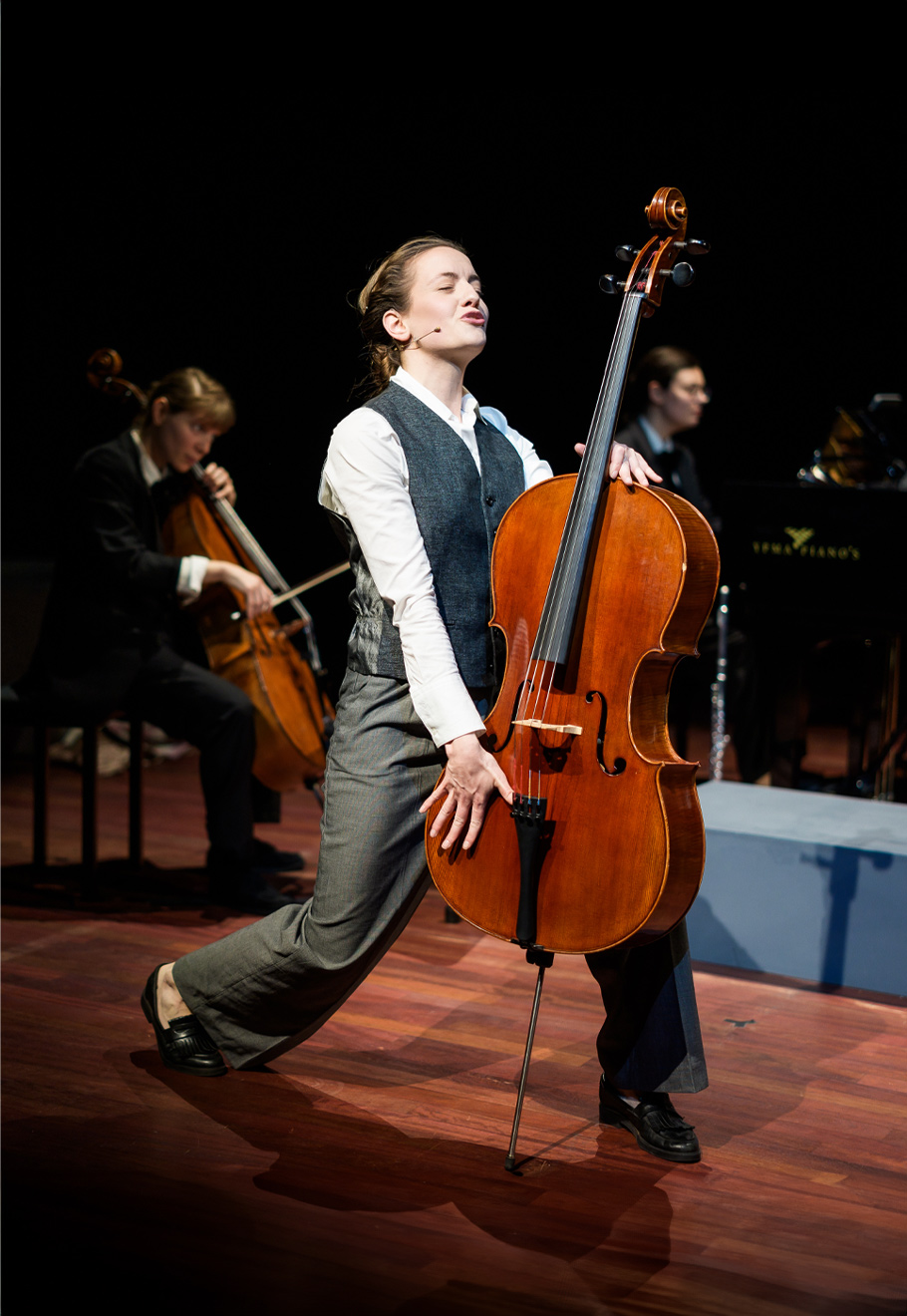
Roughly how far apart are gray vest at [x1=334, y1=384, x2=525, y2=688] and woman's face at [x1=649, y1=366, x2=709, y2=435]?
253 centimetres

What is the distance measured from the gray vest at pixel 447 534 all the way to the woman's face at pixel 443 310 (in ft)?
0.30

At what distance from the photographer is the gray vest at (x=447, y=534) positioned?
1.98 m

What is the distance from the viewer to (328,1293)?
5.47 feet

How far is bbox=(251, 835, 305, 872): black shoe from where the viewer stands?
3.75 meters

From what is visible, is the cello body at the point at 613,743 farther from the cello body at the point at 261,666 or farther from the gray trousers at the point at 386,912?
the cello body at the point at 261,666

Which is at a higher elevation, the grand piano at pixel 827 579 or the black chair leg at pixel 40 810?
the grand piano at pixel 827 579

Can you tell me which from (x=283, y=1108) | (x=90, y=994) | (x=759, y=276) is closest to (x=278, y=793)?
(x=90, y=994)

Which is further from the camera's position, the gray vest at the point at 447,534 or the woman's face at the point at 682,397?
the woman's face at the point at 682,397

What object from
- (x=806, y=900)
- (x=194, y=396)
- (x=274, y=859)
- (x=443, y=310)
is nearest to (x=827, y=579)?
(x=806, y=900)

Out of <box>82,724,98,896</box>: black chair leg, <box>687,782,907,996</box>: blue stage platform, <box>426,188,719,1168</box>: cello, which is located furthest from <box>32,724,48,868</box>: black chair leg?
<box>426,188,719,1168</box>: cello

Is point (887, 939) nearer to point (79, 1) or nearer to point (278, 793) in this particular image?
point (278, 793)

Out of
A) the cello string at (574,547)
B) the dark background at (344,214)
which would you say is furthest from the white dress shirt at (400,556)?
the dark background at (344,214)

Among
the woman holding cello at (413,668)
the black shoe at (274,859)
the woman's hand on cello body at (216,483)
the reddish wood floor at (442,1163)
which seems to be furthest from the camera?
the black shoe at (274,859)

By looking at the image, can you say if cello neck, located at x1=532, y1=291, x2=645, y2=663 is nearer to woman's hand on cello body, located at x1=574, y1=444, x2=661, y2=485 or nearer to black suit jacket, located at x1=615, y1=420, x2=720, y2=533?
woman's hand on cello body, located at x1=574, y1=444, x2=661, y2=485
